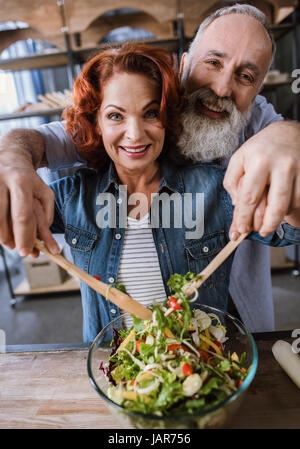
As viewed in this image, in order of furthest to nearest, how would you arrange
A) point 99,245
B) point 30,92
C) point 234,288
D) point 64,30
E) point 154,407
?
point 30,92
point 64,30
point 234,288
point 99,245
point 154,407

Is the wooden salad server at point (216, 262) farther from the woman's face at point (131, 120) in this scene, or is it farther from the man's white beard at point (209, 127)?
the man's white beard at point (209, 127)

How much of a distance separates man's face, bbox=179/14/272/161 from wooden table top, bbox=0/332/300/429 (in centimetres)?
A: 69

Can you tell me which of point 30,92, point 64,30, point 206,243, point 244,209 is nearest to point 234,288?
point 206,243

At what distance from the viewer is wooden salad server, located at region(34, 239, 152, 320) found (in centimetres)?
60

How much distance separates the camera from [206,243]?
3.67ft

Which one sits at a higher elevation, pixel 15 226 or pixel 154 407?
pixel 15 226

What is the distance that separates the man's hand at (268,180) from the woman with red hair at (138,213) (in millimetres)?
443

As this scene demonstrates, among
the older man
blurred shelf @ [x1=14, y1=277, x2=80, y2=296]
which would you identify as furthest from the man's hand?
blurred shelf @ [x1=14, y1=277, x2=80, y2=296]

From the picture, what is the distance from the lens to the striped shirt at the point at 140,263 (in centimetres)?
112

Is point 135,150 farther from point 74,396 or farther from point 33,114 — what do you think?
point 33,114

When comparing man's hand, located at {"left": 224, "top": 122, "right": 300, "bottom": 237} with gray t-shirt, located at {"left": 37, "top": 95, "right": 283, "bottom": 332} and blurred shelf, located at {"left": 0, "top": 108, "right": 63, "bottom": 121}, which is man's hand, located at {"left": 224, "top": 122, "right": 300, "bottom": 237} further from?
blurred shelf, located at {"left": 0, "top": 108, "right": 63, "bottom": 121}

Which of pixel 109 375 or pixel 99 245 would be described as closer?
pixel 109 375
